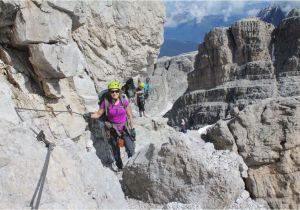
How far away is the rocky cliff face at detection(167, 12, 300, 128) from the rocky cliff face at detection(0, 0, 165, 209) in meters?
55.4

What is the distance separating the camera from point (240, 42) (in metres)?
74.2

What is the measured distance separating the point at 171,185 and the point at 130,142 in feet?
5.06

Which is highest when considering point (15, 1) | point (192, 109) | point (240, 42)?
point (240, 42)

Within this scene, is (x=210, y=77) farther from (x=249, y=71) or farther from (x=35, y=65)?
(x=35, y=65)

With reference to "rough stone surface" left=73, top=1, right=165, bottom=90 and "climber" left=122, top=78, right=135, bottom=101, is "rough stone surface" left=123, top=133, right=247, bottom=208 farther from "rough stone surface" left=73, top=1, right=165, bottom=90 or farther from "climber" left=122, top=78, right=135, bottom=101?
"climber" left=122, top=78, right=135, bottom=101

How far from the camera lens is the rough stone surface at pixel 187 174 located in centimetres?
672

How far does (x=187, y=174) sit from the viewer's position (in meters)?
6.84

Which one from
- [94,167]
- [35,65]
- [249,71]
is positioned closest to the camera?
[94,167]

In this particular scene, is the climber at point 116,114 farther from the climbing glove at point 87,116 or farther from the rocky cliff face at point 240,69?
the rocky cliff face at point 240,69

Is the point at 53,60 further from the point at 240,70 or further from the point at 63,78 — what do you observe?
the point at 240,70

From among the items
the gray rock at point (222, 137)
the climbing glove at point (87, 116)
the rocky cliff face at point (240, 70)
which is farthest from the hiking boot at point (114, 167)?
the rocky cliff face at point (240, 70)

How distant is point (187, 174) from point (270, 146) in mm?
1635

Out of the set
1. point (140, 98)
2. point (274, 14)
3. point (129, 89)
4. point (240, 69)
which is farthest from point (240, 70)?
point (274, 14)

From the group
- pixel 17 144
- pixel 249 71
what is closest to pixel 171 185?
pixel 17 144
